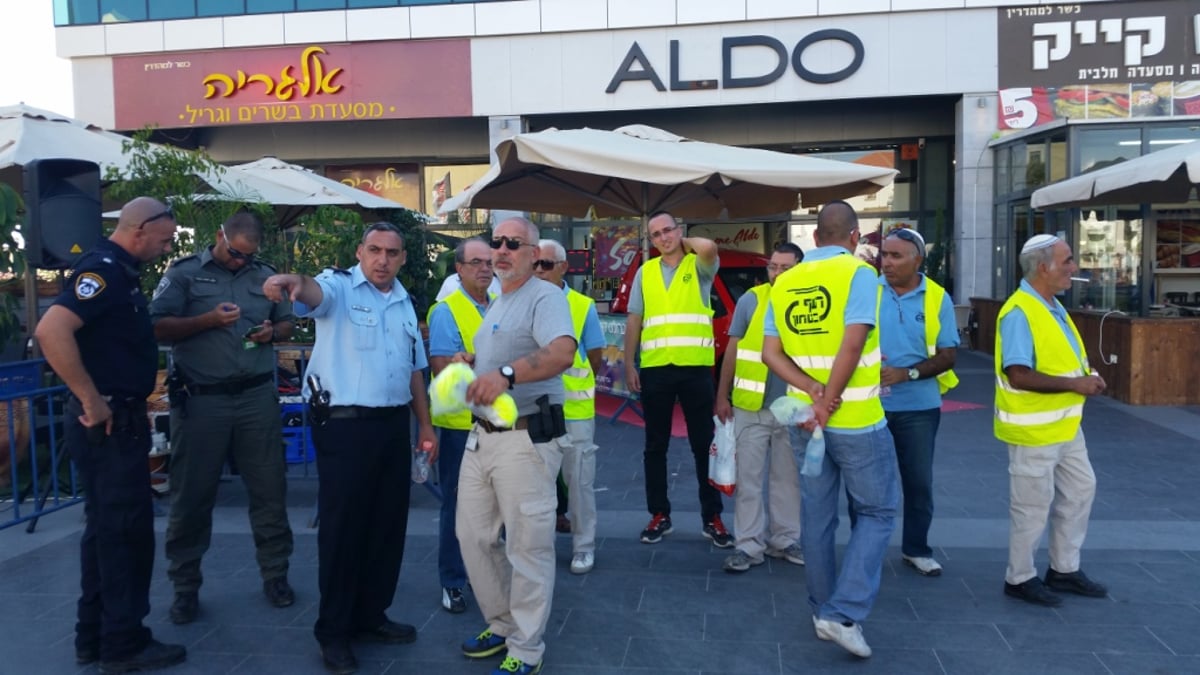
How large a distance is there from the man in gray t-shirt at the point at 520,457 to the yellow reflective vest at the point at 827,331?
3.38 feet

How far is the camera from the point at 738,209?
8922mm

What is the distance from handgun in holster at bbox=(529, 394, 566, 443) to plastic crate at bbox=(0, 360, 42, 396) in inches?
169

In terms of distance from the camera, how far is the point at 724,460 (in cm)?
519

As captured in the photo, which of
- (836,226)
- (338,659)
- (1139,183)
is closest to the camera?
(338,659)

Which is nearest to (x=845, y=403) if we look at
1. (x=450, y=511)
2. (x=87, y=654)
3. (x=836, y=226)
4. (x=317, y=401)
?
(x=836, y=226)

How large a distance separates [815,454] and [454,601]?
76.8 inches

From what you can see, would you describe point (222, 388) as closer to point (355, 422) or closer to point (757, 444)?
point (355, 422)

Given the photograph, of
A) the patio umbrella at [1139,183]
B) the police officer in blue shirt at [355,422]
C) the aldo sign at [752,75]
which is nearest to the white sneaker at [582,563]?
the police officer in blue shirt at [355,422]

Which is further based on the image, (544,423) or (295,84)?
(295,84)

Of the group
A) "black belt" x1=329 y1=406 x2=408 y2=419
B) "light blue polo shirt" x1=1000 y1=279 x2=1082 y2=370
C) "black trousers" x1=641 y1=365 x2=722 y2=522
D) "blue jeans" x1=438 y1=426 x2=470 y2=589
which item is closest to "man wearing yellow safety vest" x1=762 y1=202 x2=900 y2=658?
"light blue polo shirt" x1=1000 y1=279 x2=1082 y2=370

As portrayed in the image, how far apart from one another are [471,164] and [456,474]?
1723cm

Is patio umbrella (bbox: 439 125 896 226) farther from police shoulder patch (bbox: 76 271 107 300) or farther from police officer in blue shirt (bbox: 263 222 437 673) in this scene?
police shoulder patch (bbox: 76 271 107 300)

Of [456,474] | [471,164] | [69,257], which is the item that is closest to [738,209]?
[456,474]

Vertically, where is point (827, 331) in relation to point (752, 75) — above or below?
below
